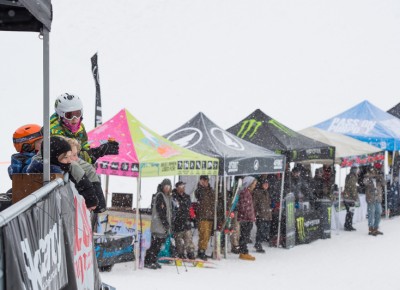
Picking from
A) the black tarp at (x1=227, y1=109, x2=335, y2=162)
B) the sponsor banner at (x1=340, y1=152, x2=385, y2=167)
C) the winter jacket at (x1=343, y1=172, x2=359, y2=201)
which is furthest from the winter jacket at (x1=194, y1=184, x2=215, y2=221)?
the winter jacket at (x1=343, y1=172, x2=359, y2=201)

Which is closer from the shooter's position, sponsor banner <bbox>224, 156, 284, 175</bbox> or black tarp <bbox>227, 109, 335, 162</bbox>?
sponsor banner <bbox>224, 156, 284, 175</bbox>

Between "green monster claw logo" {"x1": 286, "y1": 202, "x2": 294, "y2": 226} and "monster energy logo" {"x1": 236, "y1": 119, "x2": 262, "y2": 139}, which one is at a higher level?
"monster energy logo" {"x1": 236, "y1": 119, "x2": 262, "y2": 139}

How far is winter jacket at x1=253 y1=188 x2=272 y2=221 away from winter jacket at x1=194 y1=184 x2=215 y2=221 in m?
1.31

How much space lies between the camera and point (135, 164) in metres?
10.3

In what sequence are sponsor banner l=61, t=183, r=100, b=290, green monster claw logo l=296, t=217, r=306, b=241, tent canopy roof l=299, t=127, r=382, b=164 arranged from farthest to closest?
tent canopy roof l=299, t=127, r=382, b=164 → green monster claw logo l=296, t=217, r=306, b=241 → sponsor banner l=61, t=183, r=100, b=290

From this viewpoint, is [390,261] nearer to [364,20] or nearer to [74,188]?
[74,188]

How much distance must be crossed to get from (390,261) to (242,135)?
4348mm

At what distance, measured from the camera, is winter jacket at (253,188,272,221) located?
13.4m

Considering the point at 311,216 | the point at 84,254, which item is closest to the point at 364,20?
the point at 311,216

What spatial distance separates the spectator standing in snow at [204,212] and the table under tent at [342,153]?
4645mm

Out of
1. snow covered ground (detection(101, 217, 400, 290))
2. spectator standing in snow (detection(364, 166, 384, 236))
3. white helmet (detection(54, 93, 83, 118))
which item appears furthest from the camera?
spectator standing in snow (detection(364, 166, 384, 236))

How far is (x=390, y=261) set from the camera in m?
12.0

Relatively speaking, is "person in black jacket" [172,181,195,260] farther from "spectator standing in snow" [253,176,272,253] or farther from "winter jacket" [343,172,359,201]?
"winter jacket" [343,172,359,201]

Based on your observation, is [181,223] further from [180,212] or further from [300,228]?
[300,228]
